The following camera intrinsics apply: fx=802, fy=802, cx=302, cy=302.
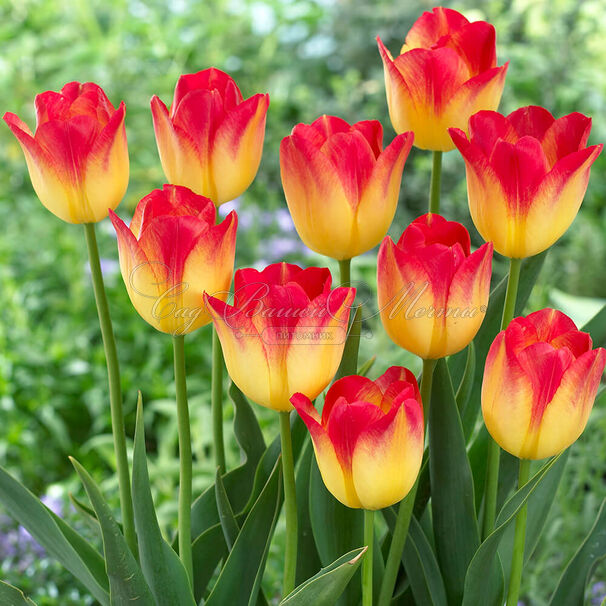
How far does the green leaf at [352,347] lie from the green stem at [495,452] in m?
0.09

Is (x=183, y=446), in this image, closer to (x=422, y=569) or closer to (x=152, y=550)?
(x=152, y=550)

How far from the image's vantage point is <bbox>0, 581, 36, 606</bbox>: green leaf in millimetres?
507

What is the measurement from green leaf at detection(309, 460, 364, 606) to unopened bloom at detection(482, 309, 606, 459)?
146 mm

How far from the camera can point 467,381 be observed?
22.9 inches

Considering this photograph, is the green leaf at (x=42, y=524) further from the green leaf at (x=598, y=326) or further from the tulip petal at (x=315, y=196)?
the green leaf at (x=598, y=326)

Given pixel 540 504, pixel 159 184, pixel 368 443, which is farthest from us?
pixel 159 184

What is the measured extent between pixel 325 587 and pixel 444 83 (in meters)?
0.32

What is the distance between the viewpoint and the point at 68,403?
180 cm

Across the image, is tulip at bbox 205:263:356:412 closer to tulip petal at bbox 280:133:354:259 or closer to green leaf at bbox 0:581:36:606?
tulip petal at bbox 280:133:354:259

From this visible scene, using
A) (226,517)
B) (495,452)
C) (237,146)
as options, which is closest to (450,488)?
(495,452)

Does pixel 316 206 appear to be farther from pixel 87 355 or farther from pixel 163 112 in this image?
pixel 87 355

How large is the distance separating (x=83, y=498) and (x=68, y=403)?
0.32 meters

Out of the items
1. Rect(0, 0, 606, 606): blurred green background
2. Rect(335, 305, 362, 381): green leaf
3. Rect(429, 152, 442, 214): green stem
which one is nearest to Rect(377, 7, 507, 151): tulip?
Rect(429, 152, 442, 214): green stem

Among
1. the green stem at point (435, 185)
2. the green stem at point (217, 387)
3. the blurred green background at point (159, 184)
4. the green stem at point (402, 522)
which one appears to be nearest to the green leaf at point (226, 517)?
the green stem at point (217, 387)
